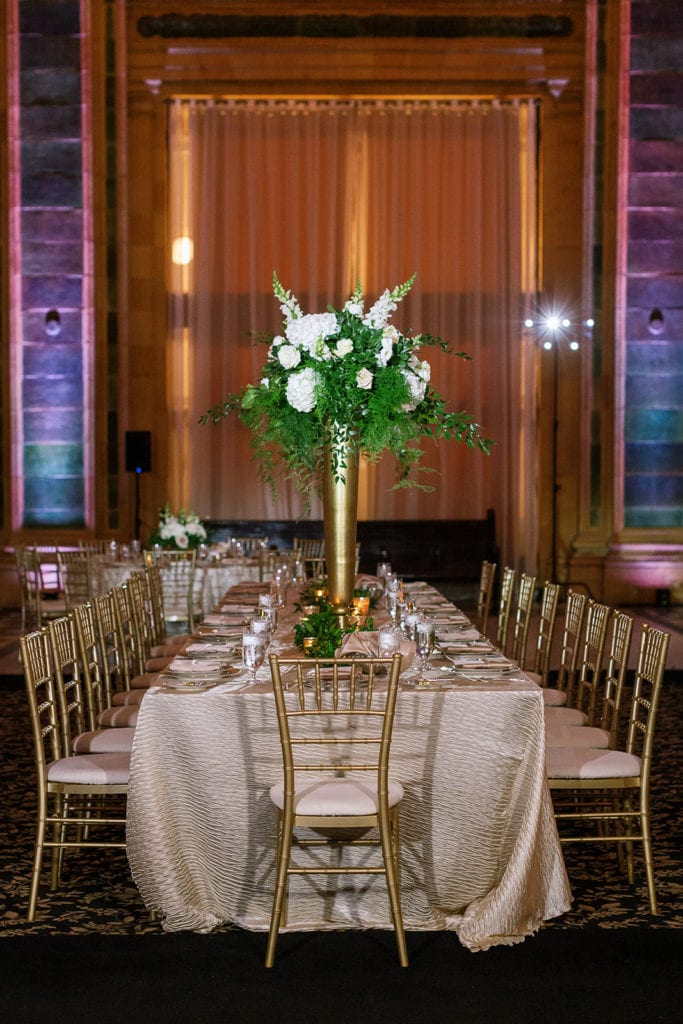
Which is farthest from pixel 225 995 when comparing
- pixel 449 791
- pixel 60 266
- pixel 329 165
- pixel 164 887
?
pixel 329 165

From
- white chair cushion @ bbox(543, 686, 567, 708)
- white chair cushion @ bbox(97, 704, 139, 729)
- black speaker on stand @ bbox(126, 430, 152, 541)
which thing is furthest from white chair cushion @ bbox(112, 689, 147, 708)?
black speaker on stand @ bbox(126, 430, 152, 541)

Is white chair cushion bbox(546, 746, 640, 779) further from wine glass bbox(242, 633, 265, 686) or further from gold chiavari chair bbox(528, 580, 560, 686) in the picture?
gold chiavari chair bbox(528, 580, 560, 686)

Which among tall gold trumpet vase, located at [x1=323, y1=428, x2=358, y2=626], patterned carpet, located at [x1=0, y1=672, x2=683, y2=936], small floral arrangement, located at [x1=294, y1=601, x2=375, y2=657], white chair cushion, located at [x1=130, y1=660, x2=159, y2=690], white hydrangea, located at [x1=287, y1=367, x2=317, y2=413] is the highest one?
white hydrangea, located at [x1=287, y1=367, x2=317, y2=413]

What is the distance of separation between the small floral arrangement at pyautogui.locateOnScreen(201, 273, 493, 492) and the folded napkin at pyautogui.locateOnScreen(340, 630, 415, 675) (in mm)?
637

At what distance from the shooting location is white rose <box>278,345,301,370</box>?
4266 mm

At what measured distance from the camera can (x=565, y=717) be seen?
181 inches

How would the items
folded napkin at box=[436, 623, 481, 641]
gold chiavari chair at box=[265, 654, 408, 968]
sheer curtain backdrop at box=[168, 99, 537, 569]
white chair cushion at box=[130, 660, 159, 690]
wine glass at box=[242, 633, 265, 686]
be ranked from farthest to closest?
sheer curtain backdrop at box=[168, 99, 537, 569] < white chair cushion at box=[130, 660, 159, 690] < folded napkin at box=[436, 623, 481, 641] < wine glass at box=[242, 633, 265, 686] < gold chiavari chair at box=[265, 654, 408, 968]

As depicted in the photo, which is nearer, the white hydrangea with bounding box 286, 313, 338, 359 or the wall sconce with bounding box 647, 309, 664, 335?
the white hydrangea with bounding box 286, 313, 338, 359

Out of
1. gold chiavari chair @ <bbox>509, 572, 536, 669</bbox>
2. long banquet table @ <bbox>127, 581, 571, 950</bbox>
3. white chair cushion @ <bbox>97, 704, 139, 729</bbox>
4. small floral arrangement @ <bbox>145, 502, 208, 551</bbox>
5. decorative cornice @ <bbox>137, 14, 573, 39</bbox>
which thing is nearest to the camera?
long banquet table @ <bbox>127, 581, 571, 950</bbox>

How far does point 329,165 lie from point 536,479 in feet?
A: 12.6

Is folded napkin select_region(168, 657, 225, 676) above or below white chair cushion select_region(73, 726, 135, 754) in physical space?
above

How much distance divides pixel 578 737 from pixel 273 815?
1.17 m

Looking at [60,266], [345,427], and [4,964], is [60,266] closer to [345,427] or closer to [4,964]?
[345,427]

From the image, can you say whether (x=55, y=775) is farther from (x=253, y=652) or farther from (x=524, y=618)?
(x=524, y=618)
